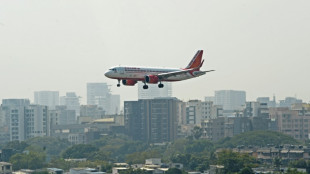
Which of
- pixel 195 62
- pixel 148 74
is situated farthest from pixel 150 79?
pixel 195 62

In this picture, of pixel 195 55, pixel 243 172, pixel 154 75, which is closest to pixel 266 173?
pixel 243 172

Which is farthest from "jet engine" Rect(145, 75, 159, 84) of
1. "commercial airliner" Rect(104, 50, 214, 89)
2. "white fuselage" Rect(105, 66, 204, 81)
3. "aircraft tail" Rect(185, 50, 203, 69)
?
"aircraft tail" Rect(185, 50, 203, 69)

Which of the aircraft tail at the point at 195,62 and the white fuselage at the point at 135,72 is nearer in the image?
the white fuselage at the point at 135,72

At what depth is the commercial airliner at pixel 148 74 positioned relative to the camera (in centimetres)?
15200

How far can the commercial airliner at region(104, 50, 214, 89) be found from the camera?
152000 millimetres

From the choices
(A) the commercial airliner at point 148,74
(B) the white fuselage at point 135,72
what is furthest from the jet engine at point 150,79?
(B) the white fuselage at point 135,72

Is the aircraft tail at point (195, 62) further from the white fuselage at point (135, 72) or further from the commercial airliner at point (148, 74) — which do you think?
the white fuselage at point (135, 72)

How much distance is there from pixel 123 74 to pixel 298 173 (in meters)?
56.0

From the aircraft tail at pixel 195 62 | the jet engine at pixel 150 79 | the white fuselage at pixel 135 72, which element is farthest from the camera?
the aircraft tail at pixel 195 62

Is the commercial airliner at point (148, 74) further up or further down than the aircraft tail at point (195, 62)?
further down

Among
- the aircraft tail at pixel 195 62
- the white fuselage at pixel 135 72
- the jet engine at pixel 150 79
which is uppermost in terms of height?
the aircraft tail at pixel 195 62

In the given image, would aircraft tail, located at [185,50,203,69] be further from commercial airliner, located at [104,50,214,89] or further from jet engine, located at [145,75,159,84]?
jet engine, located at [145,75,159,84]

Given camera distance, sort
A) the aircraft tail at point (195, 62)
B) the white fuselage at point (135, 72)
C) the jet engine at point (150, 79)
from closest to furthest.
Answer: the white fuselage at point (135, 72) → the jet engine at point (150, 79) → the aircraft tail at point (195, 62)

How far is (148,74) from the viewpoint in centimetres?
15562
